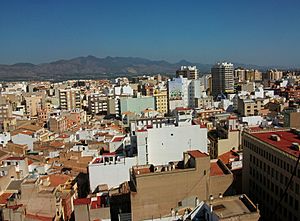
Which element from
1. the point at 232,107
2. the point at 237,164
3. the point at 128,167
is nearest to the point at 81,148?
the point at 128,167

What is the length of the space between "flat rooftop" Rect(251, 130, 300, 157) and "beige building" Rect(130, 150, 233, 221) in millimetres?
3474

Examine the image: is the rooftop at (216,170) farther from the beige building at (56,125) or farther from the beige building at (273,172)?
the beige building at (56,125)

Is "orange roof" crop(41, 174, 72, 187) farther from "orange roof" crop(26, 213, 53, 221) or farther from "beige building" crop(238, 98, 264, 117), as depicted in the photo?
"beige building" crop(238, 98, 264, 117)

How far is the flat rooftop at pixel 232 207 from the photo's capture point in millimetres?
14773

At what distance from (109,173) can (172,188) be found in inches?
281

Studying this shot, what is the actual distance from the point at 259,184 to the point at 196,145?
6.88m

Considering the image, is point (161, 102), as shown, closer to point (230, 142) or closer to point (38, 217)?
point (230, 142)

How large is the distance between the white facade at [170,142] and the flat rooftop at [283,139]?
5476 millimetres

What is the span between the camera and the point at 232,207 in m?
15.5

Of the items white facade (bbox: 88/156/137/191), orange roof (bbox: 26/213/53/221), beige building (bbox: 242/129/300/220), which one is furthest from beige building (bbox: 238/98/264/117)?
orange roof (bbox: 26/213/53/221)

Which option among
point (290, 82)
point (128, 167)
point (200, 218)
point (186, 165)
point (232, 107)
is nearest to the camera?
point (200, 218)

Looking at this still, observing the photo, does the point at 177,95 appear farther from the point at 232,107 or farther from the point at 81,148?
the point at 81,148

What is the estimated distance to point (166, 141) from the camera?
2650cm

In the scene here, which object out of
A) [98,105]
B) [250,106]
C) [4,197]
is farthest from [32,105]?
[4,197]
